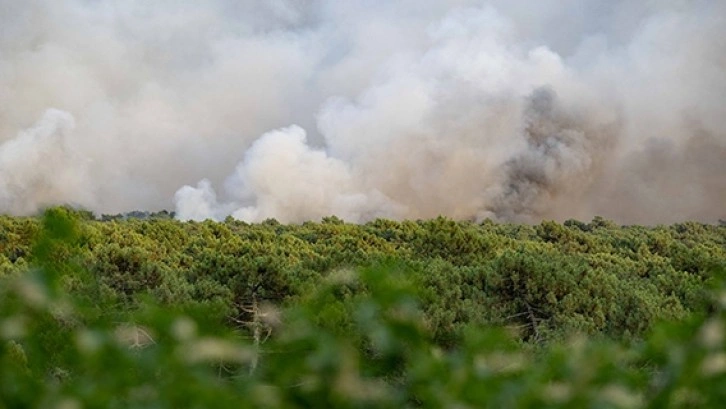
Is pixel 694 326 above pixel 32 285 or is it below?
below

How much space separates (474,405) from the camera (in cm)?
111

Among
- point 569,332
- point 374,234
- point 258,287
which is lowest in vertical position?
point 569,332

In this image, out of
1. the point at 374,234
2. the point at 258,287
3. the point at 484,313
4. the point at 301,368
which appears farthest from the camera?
the point at 374,234

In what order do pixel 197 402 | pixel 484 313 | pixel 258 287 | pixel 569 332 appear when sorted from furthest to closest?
pixel 258 287 < pixel 484 313 < pixel 569 332 < pixel 197 402

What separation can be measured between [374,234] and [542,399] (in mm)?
26418

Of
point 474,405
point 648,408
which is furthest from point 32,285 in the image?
point 648,408

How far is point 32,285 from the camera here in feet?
3.86

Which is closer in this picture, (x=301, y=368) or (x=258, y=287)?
(x=301, y=368)

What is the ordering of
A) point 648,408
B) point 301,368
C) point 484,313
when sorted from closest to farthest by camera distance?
point 648,408 < point 301,368 < point 484,313

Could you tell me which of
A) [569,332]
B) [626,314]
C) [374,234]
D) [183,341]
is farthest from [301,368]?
[374,234]

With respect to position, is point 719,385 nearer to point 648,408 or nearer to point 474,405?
point 648,408

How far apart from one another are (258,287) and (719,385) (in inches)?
496

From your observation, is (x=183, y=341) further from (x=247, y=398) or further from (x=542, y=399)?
(x=542, y=399)

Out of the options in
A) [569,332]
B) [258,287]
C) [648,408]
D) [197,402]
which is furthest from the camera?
[258,287]
